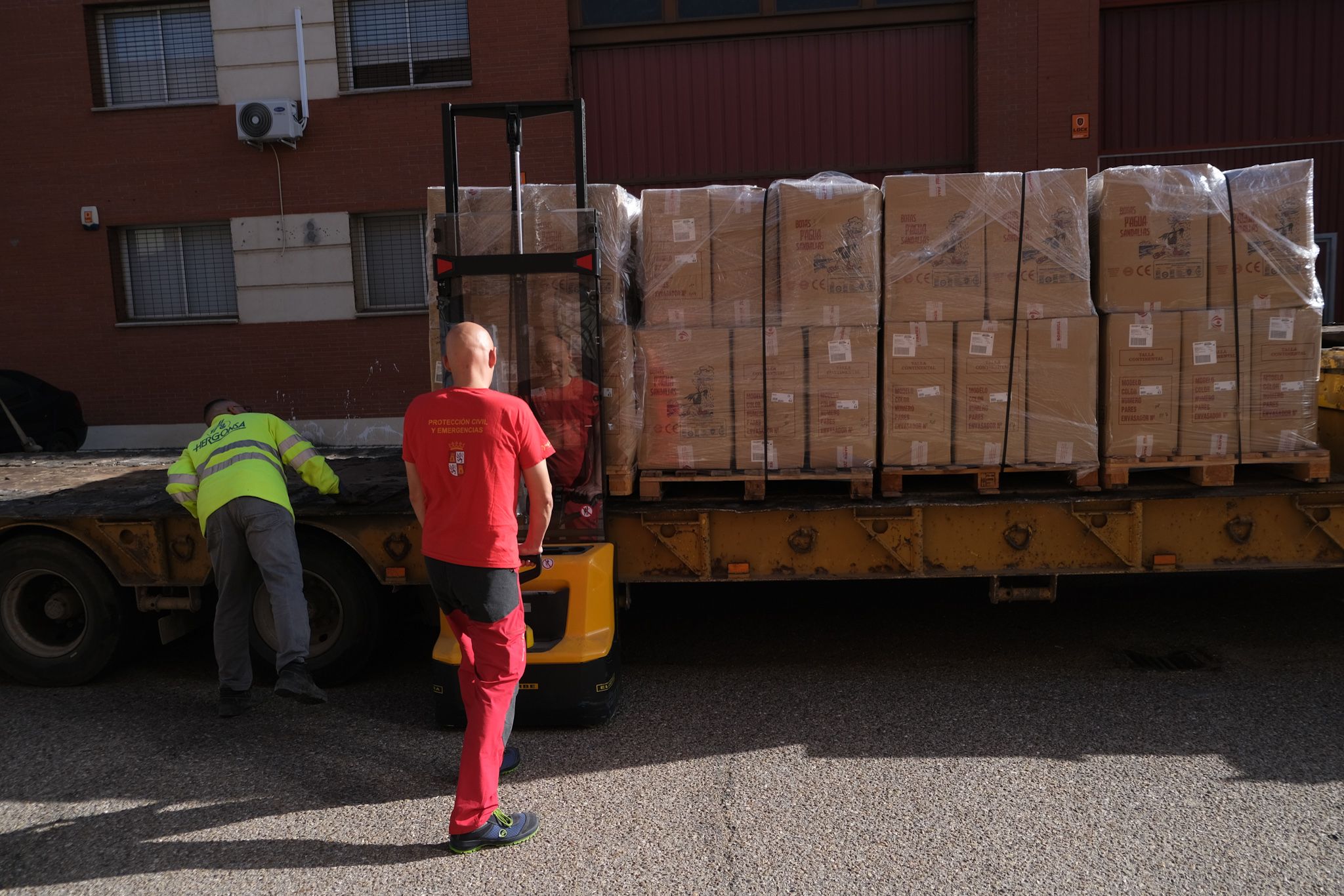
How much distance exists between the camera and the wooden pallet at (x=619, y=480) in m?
4.80

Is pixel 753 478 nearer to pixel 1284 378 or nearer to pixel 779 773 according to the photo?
pixel 779 773

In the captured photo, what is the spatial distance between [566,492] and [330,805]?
1739 millimetres

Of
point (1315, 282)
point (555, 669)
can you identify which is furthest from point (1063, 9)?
point (555, 669)

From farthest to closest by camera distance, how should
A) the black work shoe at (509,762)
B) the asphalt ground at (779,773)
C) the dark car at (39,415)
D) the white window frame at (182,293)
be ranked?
1. the white window frame at (182,293)
2. the dark car at (39,415)
3. the black work shoe at (509,762)
4. the asphalt ground at (779,773)

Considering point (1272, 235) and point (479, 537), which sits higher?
point (1272, 235)

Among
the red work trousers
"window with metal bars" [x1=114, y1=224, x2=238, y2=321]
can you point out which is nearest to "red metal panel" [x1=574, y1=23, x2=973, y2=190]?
"window with metal bars" [x1=114, y1=224, x2=238, y2=321]

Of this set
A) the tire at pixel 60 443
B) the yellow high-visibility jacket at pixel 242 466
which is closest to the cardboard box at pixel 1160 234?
the yellow high-visibility jacket at pixel 242 466

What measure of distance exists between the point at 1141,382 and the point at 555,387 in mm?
2864

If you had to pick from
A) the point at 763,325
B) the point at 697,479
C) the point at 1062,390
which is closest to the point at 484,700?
the point at 697,479

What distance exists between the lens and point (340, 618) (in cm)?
529

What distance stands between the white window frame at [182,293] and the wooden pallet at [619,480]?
942 cm

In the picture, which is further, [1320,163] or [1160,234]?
[1320,163]

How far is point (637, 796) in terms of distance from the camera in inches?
153

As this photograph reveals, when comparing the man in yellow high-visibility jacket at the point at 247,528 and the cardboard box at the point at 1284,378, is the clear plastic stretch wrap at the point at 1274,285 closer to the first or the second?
the cardboard box at the point at 1284,378
